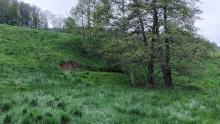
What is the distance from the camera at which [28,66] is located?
40281 millimetres

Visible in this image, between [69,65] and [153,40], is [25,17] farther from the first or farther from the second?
[153,40]

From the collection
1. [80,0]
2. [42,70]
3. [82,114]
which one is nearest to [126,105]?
[82,114]

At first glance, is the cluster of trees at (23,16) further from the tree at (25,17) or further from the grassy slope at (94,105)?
the grassy slope at (94,105)

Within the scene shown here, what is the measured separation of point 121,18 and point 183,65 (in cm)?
642

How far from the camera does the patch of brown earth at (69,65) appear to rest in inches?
1738

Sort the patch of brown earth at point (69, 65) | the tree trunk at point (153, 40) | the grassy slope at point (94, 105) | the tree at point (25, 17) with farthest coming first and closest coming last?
the tree at point (25, 17)
the patch of brown earth at point (69, 65)
the tree trunk at point (153, 40)
the grassy slope at point (94, 105)

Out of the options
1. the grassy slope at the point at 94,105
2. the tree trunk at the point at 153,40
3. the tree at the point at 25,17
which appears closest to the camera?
the grassy slope at the point at 94,105

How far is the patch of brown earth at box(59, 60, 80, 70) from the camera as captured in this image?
44.1 metres

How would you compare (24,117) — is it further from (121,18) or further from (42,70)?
(42,70)

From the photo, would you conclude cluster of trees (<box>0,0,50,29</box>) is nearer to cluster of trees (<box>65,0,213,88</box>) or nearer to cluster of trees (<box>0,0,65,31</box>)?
cluster of trees (<box>0,0,65,31</box>)

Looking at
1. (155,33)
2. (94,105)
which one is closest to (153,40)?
(155,33)

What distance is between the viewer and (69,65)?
45.5m

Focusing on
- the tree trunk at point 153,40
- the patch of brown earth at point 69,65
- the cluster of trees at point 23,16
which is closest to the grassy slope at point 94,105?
the tree trunk at point 153,40

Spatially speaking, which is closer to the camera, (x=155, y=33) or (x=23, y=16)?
(x=155, y=33)
